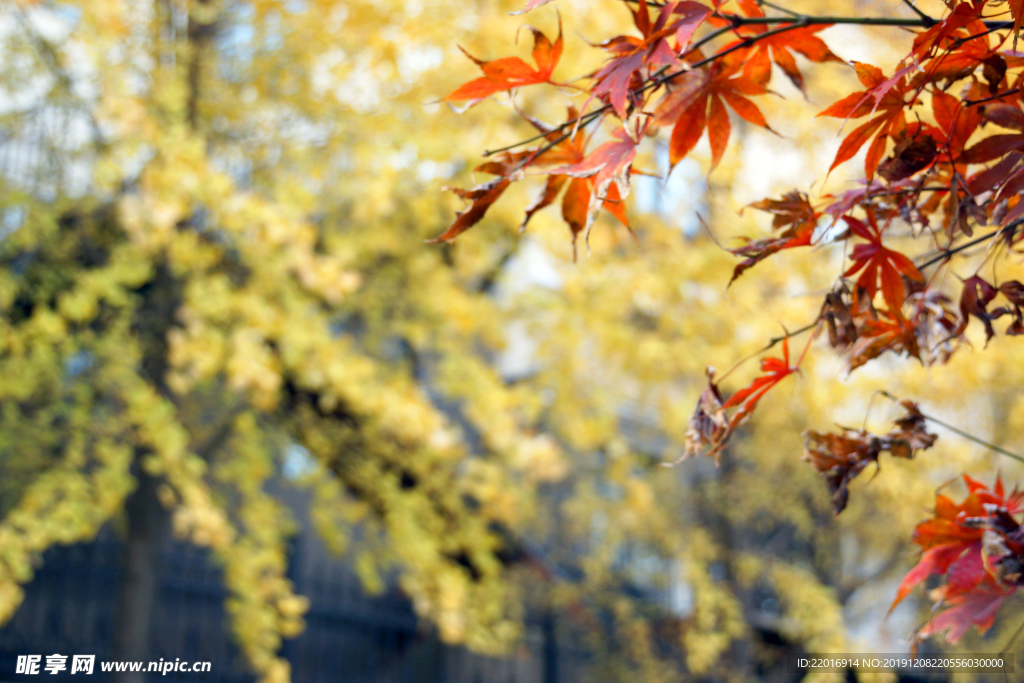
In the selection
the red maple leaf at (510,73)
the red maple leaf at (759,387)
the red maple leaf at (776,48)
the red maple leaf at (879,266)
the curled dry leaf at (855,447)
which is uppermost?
the red maple leaf at (776,48)

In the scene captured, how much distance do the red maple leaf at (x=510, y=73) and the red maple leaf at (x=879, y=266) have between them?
646 mm

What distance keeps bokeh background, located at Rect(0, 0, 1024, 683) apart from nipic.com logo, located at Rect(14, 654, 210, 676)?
10cm

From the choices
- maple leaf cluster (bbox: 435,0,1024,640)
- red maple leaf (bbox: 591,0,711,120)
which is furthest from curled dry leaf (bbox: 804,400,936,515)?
red maple leaf (bbox: 591,0,711,120)

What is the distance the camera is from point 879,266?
62.5 inches

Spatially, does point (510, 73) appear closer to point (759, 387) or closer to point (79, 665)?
point (759, 387)

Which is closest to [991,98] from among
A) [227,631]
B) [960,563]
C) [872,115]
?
[872,115]

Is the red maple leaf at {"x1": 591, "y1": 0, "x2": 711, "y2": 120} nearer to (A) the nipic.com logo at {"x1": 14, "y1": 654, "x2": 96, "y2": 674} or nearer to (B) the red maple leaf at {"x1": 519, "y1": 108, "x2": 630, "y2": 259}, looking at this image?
(B) the red maple leaf at {"x1": 519, "y1": 108, "x2": 630, "y2": 259}

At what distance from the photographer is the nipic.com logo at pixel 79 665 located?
504 centimetres

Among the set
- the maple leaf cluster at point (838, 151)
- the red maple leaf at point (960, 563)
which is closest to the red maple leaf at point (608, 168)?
the maple leaf cluster at point (838, 151)

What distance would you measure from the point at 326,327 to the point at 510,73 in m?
4.03

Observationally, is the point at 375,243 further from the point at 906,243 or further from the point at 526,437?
the point at 906,243

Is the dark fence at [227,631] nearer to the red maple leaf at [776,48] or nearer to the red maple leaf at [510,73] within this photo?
the red maple leaf at [510,73]

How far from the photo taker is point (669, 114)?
4.92ft

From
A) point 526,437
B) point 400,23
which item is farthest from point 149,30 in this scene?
point 526,437
